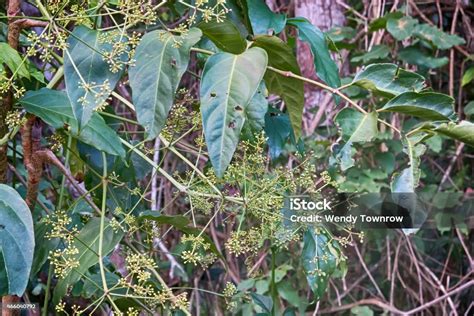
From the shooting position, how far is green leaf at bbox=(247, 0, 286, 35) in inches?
32.9

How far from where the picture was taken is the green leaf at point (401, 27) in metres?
1.78

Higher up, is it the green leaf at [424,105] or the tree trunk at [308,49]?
the green leaf at [424,105]

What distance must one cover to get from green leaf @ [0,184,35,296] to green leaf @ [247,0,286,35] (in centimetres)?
36

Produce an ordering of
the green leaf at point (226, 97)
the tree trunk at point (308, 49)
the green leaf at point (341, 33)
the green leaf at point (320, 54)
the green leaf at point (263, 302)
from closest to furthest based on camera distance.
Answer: the green leaf at point (226, 97), the green leaf at point (320, 54), the green leaf at point (263, 302), the green leaf at point (341, 33), the tree trunk at point (308, 49)

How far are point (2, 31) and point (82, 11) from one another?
388 mm

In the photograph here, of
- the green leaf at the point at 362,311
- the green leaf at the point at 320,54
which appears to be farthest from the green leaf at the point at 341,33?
the green leaf at the point at 320,54

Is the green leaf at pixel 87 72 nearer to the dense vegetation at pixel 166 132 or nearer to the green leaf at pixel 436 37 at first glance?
the dense vegetation at pixel 166 132

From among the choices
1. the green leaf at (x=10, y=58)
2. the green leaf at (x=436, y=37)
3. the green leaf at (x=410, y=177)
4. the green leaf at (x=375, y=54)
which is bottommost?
the green leaf at (x=375, y=54)

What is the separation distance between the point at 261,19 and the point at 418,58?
114cm

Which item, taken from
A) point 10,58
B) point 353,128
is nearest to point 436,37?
point 353,128

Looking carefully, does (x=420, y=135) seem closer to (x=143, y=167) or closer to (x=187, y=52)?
(x=187, y=52)

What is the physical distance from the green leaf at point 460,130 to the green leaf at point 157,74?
26 cm

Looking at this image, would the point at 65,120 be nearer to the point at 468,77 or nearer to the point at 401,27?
the point at 401,27

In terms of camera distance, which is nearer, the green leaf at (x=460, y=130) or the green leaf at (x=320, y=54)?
the green leaf at (x=460, y=130)
